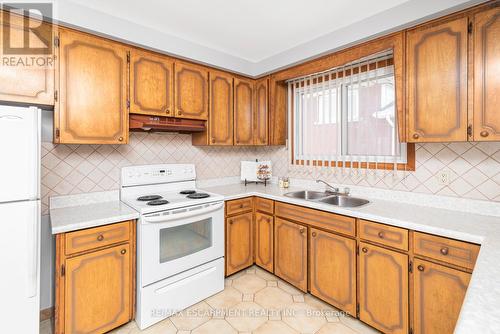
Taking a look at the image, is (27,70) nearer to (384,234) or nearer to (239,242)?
(239,242)

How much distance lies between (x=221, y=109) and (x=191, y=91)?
1.30ft

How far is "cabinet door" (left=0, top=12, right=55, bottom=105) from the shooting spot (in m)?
1.61

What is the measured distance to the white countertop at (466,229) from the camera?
0.67 meters

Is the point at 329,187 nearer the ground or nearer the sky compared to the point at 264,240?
nearer the sky

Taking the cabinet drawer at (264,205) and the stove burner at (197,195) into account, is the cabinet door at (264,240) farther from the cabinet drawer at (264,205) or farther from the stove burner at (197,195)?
the stove burner at (197,195)

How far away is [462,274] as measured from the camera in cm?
141

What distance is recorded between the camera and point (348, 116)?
249cm

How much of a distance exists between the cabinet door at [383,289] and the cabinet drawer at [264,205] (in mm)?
940

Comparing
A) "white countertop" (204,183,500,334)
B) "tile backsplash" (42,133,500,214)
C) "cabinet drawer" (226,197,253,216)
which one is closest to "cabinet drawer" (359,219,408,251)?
"white countertop" (204,183,500,334)

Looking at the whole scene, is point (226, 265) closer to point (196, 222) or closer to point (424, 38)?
point (196, 222)

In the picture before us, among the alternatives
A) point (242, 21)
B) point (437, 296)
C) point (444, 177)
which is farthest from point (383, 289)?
point (242, 21)

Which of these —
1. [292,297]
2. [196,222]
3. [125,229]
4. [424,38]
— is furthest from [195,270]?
[424,38]

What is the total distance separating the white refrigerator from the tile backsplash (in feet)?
2.26

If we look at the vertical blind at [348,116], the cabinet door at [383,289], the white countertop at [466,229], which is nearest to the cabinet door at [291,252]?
the white countertop at [466,229]
